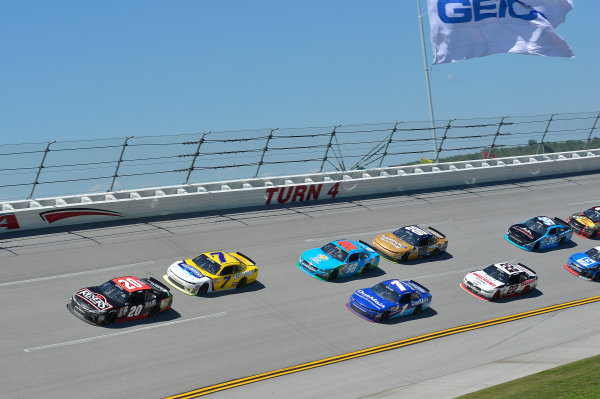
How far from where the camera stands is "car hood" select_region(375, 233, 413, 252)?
98.6 feet

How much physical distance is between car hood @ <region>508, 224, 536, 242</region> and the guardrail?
22.3ft

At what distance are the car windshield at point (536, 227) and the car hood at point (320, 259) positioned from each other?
1027cm

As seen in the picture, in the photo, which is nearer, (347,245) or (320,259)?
(320,259)

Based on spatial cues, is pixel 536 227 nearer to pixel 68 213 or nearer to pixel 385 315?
pixel 385 315

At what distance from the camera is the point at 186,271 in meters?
25.6

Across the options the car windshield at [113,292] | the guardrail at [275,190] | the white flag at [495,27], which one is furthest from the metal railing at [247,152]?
the car windshield at [113,292]

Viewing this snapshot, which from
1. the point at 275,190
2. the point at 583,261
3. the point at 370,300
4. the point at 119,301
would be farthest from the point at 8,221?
the point at 583,261

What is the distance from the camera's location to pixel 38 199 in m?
29.7

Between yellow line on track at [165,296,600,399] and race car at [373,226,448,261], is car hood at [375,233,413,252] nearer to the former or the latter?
race car at [373,226,448,261]

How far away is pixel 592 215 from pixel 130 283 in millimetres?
22472

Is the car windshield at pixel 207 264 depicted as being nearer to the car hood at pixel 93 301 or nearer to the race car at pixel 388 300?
the car hood at pixel 93 301

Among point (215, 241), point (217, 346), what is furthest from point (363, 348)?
point (215, 241)

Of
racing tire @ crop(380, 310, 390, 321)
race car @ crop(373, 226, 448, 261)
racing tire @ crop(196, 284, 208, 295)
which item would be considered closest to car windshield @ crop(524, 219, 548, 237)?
race car @ crop(373, 226, 448, 261)

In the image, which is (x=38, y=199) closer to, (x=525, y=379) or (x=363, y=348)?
(x=363, y=348)
